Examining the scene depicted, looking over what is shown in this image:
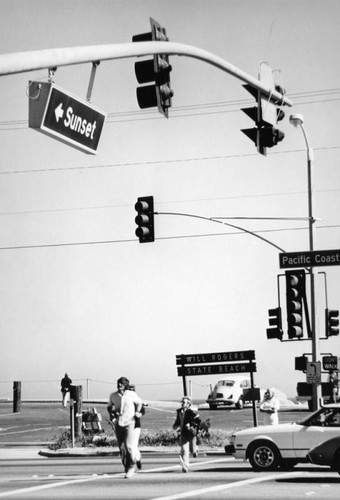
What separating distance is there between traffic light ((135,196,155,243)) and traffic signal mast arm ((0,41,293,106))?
34.1ft

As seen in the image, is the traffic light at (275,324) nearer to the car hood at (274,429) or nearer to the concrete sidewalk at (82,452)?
the concrete sidewalk at (82,452)

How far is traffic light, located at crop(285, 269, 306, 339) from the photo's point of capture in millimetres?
25344

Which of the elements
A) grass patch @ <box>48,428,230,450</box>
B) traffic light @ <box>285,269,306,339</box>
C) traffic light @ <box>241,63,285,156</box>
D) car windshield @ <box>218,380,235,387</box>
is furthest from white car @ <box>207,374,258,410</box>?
traffic light @ <box>241,63,285,156</box>

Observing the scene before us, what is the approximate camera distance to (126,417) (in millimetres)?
17250

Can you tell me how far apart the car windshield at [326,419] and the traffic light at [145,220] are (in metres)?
7.08

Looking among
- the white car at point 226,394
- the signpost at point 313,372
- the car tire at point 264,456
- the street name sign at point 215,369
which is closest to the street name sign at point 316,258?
the signpost at point 313,372

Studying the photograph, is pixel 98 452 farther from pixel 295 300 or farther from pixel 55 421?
pixel 55 421

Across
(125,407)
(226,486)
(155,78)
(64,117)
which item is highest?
(155,78)

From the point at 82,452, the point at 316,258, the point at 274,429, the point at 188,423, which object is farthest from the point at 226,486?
the point at 82,452

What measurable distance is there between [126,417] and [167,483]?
56.9 inches

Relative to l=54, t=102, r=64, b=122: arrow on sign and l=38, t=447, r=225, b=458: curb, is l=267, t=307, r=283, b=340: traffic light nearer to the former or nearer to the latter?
l=38, t=447, r=225, b=458: curb

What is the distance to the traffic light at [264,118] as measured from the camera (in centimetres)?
1512

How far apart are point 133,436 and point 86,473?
2.36m

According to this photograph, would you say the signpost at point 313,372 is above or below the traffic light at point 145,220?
below
